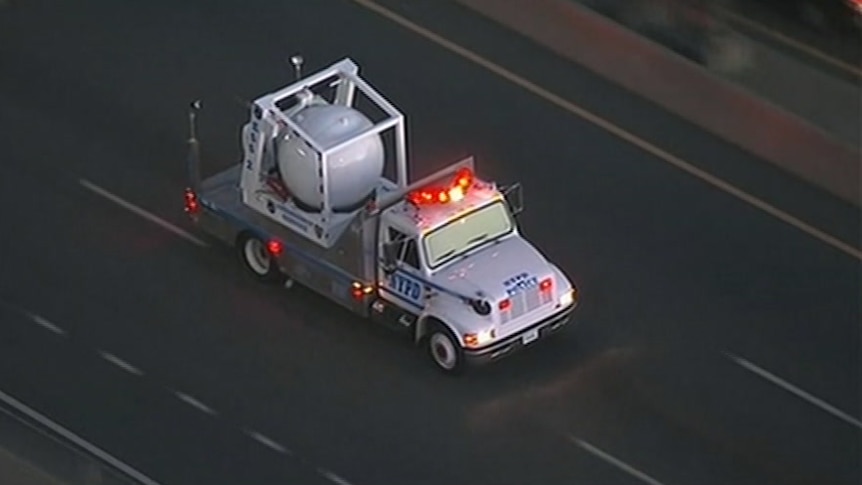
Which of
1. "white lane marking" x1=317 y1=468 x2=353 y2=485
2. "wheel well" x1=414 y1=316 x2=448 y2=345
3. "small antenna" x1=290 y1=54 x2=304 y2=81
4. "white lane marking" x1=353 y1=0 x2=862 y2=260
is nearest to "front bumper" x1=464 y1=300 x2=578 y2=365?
"wheel well" x1=414 y1=316 x2=448 y2=345

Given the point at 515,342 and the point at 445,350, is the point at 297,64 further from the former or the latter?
the point at 515,342

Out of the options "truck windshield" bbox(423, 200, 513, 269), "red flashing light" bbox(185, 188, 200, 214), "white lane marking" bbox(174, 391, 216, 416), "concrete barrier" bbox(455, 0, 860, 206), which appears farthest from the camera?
"concrete barrier" bbox(455, 0, 860, 206)

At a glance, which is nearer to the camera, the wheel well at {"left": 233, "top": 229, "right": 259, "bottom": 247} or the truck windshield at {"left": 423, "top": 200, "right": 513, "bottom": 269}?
the truck windshield at {"left": 423, "top": 200, "right": 513, "bottom": 269}

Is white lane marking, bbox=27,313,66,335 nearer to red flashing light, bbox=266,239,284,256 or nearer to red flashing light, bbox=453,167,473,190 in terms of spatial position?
red flashing light, bbox=266,239,284,256

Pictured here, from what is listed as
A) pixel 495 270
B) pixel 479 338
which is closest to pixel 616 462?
pixel 479 338

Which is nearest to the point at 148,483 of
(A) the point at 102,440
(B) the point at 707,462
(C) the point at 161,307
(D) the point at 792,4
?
(A) the point at 102,440

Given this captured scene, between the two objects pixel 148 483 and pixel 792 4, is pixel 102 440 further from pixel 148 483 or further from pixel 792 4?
pixel 792 4

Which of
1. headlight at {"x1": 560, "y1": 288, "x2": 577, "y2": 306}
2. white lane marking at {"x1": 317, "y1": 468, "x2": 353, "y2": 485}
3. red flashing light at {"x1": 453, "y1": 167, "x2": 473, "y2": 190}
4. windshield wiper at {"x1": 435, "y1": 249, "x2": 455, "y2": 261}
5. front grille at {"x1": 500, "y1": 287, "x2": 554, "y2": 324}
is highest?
red flashing light at {"x1": 453, "y1": 167, "x2": 473, "y2": 190}
